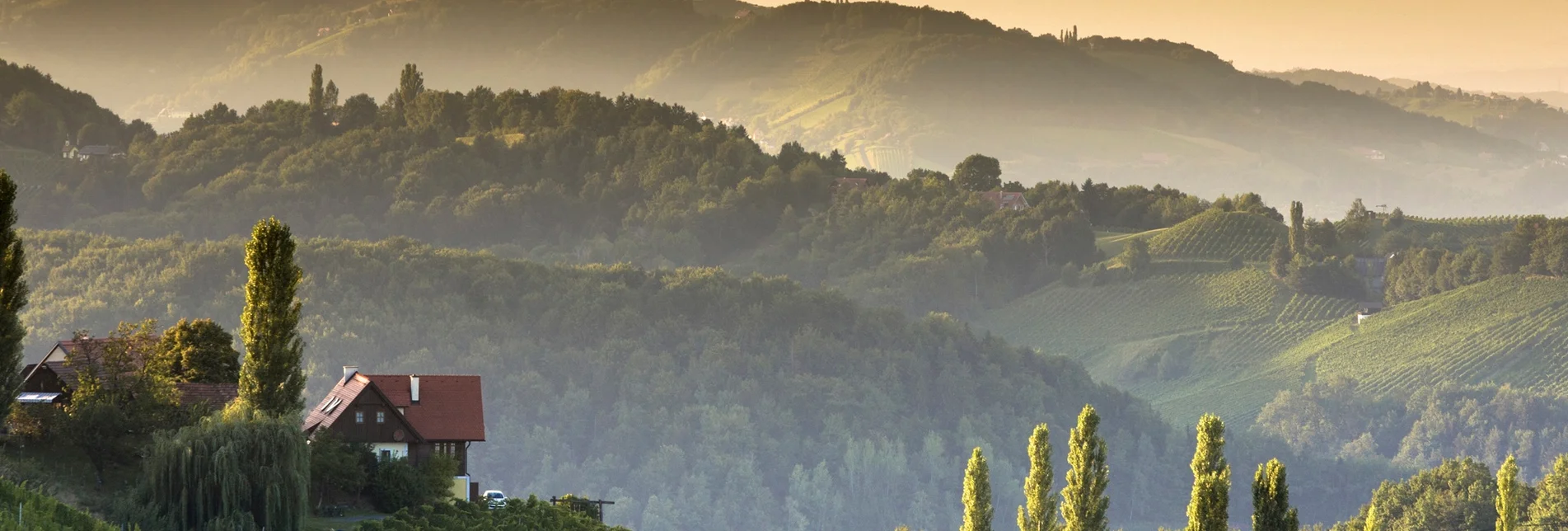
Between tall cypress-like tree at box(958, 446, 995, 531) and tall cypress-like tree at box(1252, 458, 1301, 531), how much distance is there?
7254mm

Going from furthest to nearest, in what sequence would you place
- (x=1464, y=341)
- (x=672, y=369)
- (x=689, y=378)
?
(x=1464, y=341)
(x=672, y=369)
(x=689, y=378)

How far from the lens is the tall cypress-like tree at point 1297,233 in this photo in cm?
18400

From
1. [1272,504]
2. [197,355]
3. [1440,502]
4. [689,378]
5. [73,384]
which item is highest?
[689,378]

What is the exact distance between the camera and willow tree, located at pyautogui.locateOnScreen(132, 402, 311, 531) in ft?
150

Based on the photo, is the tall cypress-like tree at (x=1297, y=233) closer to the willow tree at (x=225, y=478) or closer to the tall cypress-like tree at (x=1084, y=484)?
the tall cypress-like tree at (x=1084, y=484)

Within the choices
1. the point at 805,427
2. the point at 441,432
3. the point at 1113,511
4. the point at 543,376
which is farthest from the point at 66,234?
the point at 441,432

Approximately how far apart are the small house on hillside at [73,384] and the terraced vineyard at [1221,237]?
143484mm

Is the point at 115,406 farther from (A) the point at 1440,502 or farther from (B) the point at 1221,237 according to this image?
(B) the point at 1221,237

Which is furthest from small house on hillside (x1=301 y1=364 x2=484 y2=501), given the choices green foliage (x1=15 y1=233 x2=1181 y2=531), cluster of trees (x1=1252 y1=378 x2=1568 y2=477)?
cluster of trees (x1=1252 y1=378 x2=1568 y2=477)

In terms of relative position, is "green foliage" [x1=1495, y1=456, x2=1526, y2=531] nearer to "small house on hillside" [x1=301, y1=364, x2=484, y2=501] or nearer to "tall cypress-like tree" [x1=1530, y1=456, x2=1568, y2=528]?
"small house on hillside" [x1=301, y1=364, x2=484, y2=501]

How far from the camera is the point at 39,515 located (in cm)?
3994

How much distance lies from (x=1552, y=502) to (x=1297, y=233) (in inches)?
3979

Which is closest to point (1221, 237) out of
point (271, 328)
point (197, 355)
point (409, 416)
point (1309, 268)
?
point (1309, 268)

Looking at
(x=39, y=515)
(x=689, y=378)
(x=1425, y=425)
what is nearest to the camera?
(x=39, y=515)
